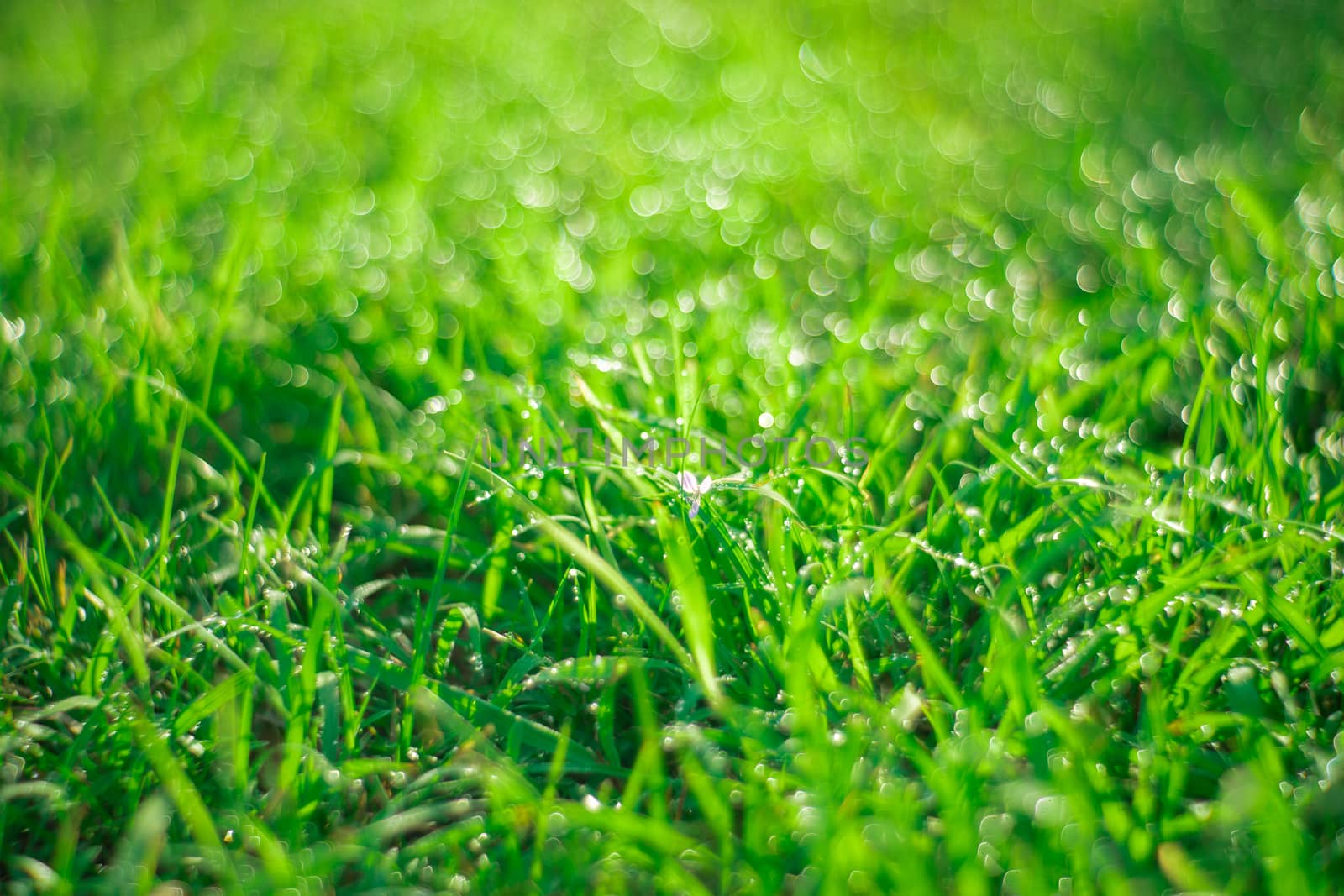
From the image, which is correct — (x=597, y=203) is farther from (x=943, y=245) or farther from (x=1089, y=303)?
(x=1089, y=303)

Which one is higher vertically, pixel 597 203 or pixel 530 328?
pixel 597 203

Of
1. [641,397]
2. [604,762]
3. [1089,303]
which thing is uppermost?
[1089,303]

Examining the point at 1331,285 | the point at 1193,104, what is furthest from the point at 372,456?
the point at 1193,104

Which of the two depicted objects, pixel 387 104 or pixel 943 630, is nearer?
pixel 943 630

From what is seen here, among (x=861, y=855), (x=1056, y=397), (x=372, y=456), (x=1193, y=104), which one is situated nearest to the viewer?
(x=861, y=855)

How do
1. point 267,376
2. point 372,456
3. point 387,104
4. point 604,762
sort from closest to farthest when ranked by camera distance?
point 604,762 → point 372,456 → point 267,376 → point 387,104

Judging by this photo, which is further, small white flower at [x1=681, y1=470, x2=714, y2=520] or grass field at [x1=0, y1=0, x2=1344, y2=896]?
small white flower at [x1=681, y1=470, x2=714, y2=520]

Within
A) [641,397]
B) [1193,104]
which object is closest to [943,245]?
[641,397]

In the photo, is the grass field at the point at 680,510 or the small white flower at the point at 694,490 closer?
the grass field at the point at 680,510
